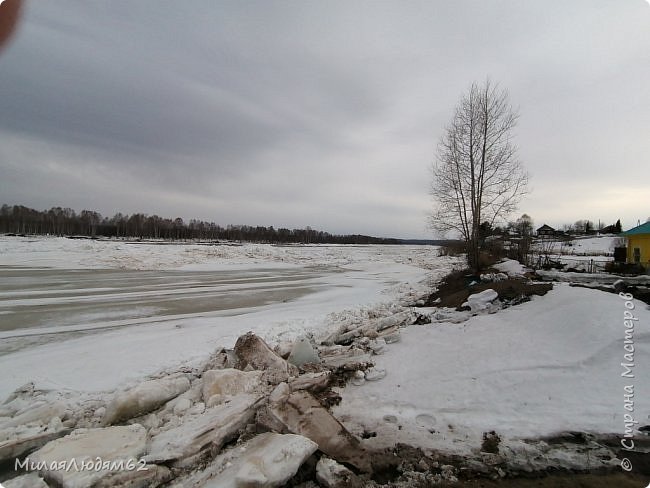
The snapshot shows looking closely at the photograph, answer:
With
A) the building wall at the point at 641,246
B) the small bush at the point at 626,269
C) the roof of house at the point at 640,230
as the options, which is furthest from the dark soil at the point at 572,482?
the roof of house at the point at 640,230

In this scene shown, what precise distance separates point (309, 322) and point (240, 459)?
5.88 meters

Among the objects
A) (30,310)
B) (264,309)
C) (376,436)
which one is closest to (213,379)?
(376,436)

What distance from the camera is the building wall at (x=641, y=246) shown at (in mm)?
19109

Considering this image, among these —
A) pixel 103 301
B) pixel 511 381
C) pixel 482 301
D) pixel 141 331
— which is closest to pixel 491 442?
pixel 511 381

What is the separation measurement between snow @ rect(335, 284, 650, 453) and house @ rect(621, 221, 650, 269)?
730 inches

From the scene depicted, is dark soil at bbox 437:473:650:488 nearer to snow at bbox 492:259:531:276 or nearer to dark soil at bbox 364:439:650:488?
dark soil at bbox 364:439:650:488

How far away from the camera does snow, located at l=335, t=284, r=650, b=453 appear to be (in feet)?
12.2

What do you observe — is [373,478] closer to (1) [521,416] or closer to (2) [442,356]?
(1) [521,416]

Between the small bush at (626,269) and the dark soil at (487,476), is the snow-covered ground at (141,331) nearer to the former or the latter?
the dark soil at (487,476)

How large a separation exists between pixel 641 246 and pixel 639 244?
20 centimetres

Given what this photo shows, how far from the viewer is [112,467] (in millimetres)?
2932

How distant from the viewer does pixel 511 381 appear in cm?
467

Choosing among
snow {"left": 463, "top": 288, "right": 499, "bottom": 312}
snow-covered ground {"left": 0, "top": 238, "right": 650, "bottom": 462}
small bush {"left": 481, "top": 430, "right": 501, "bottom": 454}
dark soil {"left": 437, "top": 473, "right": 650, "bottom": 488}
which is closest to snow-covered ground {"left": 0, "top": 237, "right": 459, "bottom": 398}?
snow-covered ground {"left": 0, "top": 238, "right": 650, "bottom": 462}
